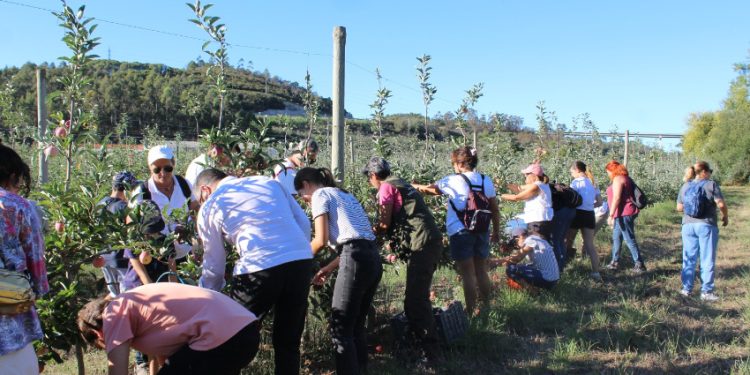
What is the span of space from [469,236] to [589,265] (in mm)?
3282

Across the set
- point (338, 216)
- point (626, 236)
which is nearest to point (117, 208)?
point (338, 216)

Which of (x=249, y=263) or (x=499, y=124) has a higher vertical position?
(x=499, y=124)

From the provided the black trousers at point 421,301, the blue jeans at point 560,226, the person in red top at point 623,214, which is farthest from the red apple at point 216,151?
the person in red top at point 623,214

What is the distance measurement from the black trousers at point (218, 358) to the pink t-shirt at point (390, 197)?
73.4 inches

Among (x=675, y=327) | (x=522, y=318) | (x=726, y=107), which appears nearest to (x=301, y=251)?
(x=522, y=318)

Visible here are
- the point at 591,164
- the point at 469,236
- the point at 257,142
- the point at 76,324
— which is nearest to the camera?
the point at 76,324

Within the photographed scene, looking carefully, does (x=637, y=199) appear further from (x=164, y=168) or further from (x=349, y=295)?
(x=164, y=168)

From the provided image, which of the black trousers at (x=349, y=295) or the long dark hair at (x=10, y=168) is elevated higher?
the long dark hair at (x=10, y=168)

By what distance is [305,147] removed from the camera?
437cm

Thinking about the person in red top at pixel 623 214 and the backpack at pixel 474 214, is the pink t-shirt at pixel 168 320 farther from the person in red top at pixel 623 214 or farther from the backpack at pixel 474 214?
the person in red top at pixel 623 214

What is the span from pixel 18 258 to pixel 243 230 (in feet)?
3.29

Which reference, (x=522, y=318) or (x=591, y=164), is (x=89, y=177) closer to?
(x=522, y=318)

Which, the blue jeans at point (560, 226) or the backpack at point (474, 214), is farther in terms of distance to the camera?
the blue jeans at point (560, 226)

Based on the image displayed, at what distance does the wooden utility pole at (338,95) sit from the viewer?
15.4 ft
